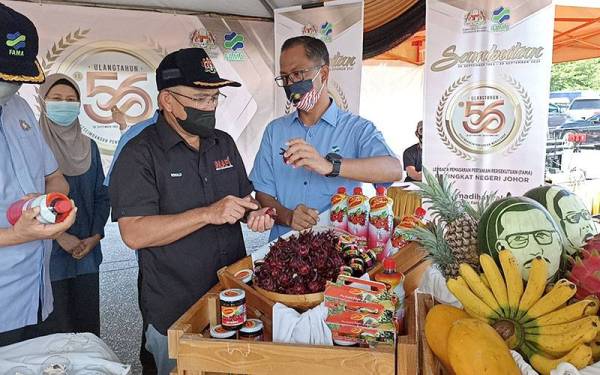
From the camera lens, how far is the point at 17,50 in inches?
62.6

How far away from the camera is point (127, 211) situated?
1.74 metres

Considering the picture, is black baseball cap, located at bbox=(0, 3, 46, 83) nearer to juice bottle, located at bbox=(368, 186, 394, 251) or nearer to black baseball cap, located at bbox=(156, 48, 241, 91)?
black baseball cap, located at bbox=(156, 48, 241, 91)

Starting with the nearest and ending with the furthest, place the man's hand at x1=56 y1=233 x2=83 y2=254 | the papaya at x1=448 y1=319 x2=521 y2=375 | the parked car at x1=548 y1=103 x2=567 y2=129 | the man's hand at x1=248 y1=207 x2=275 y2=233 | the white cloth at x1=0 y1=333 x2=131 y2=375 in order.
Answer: the papaya at x1=448 y1=319 x2=521 y2=375, the white cloth at x1=0 y1=333 x2=131 y2=375, the man's hand at x1=248 y1=207 x2=275 y2=233, the man's hand at x1=56 y1=233 x2=83 y2=254, the parked car at x1=548 y1=103 x2=567 y2=129

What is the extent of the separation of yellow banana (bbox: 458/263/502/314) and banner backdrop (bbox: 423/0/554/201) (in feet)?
7.68

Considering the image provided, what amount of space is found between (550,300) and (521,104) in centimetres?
243

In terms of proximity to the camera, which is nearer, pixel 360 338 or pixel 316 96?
pixel 360 338

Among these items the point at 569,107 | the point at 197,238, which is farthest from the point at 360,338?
the point at 569,107

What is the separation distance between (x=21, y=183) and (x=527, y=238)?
1.70 metres

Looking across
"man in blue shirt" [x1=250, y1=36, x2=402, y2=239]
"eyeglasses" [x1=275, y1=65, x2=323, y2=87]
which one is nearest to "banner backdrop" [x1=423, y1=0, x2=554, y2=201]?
"man in blue shirt" [x1=250, y1=36, x2=402, y2=239]

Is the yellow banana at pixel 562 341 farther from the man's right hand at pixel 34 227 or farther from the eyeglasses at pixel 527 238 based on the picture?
the man's right hand at pixel 34 227

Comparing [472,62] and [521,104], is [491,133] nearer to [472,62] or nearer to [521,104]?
[521,104]

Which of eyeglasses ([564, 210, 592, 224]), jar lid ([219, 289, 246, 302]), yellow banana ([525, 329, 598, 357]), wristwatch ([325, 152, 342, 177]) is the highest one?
wristwatch ([325, 152, 342, 177])

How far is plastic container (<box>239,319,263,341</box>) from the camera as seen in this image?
1.21 metres

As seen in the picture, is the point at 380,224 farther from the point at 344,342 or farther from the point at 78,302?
the point at 78,302
